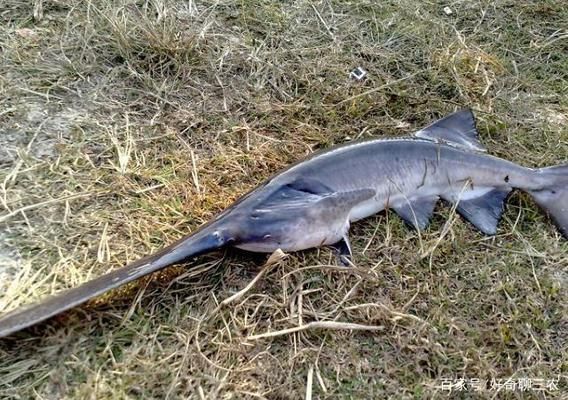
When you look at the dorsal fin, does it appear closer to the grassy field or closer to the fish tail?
the grassy field

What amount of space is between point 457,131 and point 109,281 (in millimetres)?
1712

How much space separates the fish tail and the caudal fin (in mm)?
1429

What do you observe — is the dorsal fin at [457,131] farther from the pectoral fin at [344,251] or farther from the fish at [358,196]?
the pectoral fin at [344,251]

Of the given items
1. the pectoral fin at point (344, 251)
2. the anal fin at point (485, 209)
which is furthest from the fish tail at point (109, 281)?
the anal fin at point (485, 209)

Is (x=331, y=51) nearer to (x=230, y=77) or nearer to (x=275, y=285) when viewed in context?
(x=230, y=77)

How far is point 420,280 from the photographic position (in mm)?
2611

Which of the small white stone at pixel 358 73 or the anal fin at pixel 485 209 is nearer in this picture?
the anal fin at pixel 485 209

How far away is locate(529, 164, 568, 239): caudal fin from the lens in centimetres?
290

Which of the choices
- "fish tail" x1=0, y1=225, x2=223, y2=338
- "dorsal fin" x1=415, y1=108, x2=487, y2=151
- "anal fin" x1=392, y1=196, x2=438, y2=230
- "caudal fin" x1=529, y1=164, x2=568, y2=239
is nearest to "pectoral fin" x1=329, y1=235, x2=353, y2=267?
"anal fin" x1=392, y1=196, x2=438, y2=230

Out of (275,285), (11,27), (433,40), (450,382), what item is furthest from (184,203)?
(433,40)

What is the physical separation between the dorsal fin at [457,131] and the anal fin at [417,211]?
33 centimetres

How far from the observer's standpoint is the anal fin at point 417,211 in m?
2.79

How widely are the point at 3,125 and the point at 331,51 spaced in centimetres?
166

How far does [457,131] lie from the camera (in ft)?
10.3
